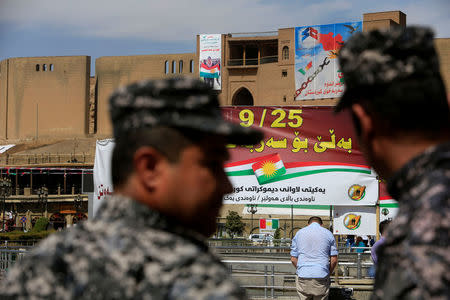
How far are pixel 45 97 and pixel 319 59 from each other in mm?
31164

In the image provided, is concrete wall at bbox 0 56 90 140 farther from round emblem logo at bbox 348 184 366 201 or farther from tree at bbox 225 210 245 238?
round emblem logo at bbox 348 184 366 201

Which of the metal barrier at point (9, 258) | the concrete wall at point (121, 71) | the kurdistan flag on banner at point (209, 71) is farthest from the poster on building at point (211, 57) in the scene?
the metal barrier at point (9, 258)

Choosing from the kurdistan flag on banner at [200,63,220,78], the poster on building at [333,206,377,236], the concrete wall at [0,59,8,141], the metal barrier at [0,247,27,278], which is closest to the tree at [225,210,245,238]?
the kurdistan flag on banner at [200,63,220,78]

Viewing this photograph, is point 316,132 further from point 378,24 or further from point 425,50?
point 378,24

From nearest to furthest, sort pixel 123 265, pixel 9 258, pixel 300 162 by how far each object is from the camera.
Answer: pixel 123 265
pixel 300 162
pixel 9 258

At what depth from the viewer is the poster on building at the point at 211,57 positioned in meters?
56.9

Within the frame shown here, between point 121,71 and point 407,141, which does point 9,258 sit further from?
point 121,71

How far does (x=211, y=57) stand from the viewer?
2249 inches

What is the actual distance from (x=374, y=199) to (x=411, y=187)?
236 inches

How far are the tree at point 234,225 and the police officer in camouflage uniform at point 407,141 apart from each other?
41696 millimetres

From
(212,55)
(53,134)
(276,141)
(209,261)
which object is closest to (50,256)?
(209,261)

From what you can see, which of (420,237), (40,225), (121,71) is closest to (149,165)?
(420,237)

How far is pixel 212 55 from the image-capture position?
187 ft

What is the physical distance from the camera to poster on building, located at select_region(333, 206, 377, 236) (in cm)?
760
